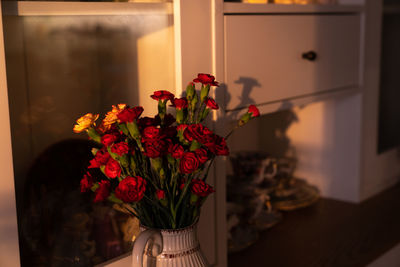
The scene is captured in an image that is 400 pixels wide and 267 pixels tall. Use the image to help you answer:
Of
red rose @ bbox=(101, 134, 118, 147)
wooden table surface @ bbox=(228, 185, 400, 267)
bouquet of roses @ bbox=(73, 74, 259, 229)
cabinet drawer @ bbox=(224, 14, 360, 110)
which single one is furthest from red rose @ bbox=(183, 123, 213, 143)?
wooden table surface @ bbox=(228, 185, 400, 267)

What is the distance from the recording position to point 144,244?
82cm

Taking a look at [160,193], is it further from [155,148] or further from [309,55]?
[309,55]

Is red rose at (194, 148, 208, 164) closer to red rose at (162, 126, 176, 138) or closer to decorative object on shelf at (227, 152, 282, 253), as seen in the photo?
red rose at (162, 126, 176, 138)

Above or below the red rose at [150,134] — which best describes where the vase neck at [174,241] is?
below

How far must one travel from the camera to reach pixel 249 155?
168 cm

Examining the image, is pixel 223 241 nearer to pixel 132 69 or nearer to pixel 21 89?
pixel 132 69

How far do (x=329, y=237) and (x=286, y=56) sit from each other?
0.51 meters

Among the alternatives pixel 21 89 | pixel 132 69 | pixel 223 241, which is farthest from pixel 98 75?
pixel 223 241

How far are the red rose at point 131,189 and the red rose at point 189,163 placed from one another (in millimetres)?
63

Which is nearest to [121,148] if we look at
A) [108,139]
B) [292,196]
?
[108,139]

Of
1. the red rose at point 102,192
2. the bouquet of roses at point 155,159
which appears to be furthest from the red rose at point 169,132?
the red rose at point 102,192

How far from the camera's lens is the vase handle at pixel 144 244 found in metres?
0.81

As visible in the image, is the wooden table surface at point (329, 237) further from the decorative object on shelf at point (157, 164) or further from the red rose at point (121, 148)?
the red rose at point (121, 148)

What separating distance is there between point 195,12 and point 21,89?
0.37m
